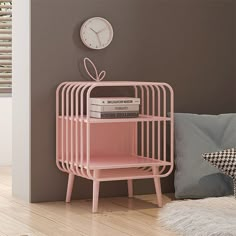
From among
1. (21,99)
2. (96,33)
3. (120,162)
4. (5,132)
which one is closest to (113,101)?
(120,162)

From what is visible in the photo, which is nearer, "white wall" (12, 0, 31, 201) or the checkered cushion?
the checkered cushion

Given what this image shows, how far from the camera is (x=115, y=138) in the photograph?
4.59 meters

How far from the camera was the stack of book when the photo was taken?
165 inches

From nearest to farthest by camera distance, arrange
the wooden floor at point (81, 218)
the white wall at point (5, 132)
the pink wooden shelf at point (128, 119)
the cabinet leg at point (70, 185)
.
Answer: the wooden floor at point (81, 218) < the pink wooden shelf at point (128, 119) < the cabinet leg at point (70, 185) < the white wall at point (5, 132)

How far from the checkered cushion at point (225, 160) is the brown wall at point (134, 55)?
635 millimetres

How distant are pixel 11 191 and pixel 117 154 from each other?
2.45ft

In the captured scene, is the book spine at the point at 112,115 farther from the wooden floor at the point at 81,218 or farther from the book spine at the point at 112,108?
the wooden floor at the point at 81,218

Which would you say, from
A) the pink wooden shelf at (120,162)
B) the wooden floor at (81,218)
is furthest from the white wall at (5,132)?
the pink wooden shelf at (120,162)

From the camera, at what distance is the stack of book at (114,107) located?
420 centimetres

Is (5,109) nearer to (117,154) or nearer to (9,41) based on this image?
(9,41)

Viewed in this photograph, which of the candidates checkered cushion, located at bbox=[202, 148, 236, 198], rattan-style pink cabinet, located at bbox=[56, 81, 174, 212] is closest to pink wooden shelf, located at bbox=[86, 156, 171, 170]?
rattan-style pink cabinet, located at bbox=[56, 81, 174, 212]

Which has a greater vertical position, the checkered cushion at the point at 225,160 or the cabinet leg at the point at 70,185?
the checkered cushion at the point at 225,160

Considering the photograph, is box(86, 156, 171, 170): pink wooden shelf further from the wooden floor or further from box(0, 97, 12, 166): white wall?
box(0, 97, 12, 166): white wall

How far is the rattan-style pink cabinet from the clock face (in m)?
0.26
